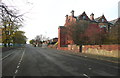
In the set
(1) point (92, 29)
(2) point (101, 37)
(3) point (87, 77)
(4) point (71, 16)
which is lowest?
(3) point (87, 77)

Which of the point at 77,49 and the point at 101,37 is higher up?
the point at 101,37

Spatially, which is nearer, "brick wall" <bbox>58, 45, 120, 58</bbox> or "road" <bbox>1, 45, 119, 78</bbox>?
"road" <bbox>1, 45, 119, 78</bbox>

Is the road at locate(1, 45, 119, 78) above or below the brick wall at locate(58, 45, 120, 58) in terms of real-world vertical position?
below

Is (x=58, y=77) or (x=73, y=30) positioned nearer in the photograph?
(x=58, y=77)

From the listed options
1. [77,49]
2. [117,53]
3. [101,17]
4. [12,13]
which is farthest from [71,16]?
[12,13]

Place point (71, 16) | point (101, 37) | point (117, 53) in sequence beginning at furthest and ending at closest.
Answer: point (71, 16) → point (101, 37) → point (117, 53)

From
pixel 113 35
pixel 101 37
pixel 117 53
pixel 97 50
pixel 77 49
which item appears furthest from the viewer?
pixel 77 49

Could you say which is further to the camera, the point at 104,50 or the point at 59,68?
the point at 104,50

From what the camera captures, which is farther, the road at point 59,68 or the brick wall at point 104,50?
the brick wall at point 104,50

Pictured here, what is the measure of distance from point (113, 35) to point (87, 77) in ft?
62.3

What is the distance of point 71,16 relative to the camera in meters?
56.7

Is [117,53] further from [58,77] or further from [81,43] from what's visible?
[58,77]

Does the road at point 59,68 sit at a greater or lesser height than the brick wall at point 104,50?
lesser

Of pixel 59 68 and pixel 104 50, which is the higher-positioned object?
pixel 104 50
